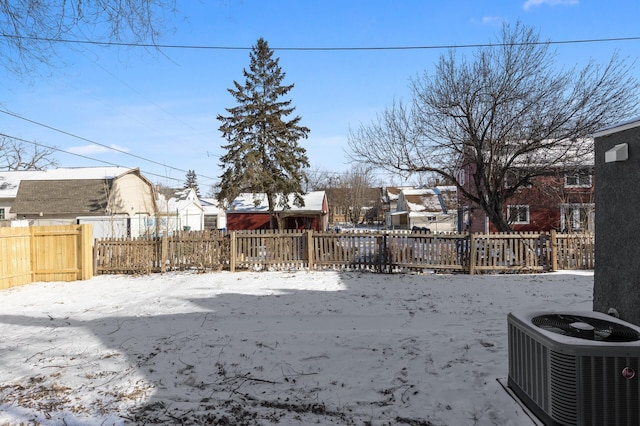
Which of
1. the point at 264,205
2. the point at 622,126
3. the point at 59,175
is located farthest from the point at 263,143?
the point at 622,126

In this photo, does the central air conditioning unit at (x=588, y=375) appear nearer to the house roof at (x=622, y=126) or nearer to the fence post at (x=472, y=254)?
the house roof at (x=622, y=126)

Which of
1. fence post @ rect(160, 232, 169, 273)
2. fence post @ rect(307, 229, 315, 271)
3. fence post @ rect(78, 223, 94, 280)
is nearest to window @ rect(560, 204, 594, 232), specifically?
fence post @ rect(307, 229, 315, 271)

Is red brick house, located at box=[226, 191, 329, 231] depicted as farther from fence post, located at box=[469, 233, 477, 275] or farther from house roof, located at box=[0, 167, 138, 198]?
fence post, located at box=[469, 233, 477, 275]

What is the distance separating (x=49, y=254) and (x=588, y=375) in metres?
12.4

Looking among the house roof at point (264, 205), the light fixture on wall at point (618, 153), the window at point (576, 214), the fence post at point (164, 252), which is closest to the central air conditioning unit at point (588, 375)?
the light fixture on wall at point (618, 153)

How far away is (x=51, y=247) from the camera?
34.9ft

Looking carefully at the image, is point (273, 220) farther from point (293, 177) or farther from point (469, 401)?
point (469, 401)

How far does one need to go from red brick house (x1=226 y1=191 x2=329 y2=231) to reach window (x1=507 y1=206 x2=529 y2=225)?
41.7 ft

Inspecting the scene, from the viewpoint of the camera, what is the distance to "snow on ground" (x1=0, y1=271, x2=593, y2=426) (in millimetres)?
3422

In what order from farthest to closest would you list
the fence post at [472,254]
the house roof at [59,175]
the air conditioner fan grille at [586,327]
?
the house roof at [59,175], the fence post at [472,254], the air conditioner fan grille at [586,327]

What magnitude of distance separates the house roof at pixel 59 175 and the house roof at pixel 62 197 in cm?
87

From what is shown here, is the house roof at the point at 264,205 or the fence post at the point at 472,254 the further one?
the house roof at the point at 264,205

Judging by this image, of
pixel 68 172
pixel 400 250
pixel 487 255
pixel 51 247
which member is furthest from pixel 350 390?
pixel 68 172

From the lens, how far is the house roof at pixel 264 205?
28.2 m
